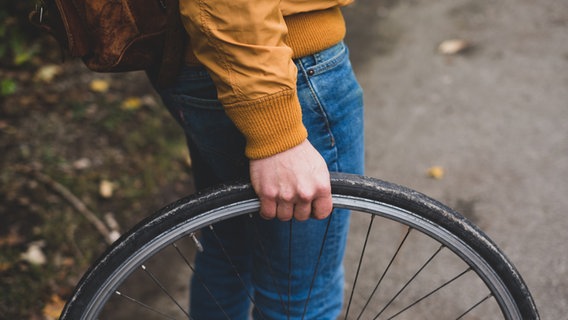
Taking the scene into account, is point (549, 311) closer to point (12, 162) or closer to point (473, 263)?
point (473, 263)

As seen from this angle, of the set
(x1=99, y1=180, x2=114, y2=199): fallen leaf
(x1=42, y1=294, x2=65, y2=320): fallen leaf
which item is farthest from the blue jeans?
(x1=99, y1=180, x2=114, y2=199): fallen leaf

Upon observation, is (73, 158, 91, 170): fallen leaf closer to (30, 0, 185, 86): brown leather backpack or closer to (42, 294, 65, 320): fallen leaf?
(42, 294, 65, 320): fallen leaf

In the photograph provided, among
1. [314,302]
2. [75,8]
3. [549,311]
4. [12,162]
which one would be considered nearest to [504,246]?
[549,311]

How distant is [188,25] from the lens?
3.23 ft

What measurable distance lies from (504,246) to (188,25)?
6.19 ft

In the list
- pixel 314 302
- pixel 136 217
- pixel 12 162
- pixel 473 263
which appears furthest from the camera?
pixel 12 162

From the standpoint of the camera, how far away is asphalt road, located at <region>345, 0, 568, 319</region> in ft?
8.07

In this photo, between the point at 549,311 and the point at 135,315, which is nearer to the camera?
the point at 549,311

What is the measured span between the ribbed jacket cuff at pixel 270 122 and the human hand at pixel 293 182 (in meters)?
0.02

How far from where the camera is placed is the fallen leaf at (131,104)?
3375mm

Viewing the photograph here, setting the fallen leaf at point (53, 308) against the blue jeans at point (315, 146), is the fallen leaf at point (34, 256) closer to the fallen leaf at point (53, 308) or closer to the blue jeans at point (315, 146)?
the fallen leaf at point (53, 308)

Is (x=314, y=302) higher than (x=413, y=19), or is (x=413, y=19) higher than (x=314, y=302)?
(x=314, y=302)

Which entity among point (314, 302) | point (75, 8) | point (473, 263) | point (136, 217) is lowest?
point (136, 217)

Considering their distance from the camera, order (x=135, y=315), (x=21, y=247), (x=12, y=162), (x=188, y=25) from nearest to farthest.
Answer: (x=188, y=25)
(x=135, y=315)
(x=21, y=247)
(x=12, y=162)
